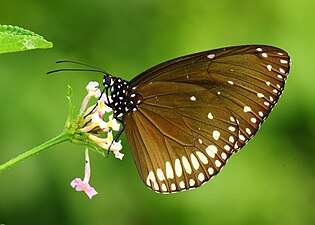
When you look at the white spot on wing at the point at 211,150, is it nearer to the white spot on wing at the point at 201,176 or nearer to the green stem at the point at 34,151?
the white spot on wing at the point at 201,176

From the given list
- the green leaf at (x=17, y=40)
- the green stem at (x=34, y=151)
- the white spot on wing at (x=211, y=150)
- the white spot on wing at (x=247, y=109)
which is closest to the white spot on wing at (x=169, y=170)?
the white spot on wing at (x=211, y=150)

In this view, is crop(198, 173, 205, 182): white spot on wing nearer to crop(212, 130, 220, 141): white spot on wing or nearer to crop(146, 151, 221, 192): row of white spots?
crop(146, 151, 221, 192): row of white spots

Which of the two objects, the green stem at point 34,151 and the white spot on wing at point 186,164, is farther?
the white spot on wing at point 186,164

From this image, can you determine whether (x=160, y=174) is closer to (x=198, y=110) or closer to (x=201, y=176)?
(x=201, y=176)

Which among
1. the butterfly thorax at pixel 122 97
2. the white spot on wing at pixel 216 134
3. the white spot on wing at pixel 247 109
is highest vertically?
the butterfly thorax at pixel 122 97

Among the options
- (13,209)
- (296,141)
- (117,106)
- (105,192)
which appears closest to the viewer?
(117,106)
